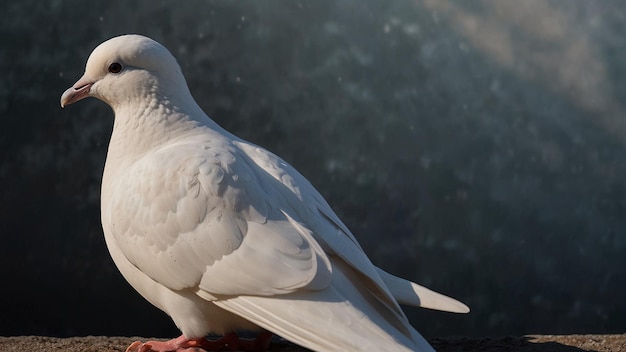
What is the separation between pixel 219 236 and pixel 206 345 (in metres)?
0.80

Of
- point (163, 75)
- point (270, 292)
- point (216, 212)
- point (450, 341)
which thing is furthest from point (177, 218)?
point (450, 341)

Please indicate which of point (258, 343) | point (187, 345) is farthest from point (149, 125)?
point (258, 343)

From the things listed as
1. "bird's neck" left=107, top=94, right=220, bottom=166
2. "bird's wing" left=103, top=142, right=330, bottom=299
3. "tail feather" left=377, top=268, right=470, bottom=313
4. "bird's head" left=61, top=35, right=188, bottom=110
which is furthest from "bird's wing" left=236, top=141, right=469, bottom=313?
"bird's head" left=61, top=35, right=188, bottom=110

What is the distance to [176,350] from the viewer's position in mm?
4688

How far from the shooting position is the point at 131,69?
4.90 meters

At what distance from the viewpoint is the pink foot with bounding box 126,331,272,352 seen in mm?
4699

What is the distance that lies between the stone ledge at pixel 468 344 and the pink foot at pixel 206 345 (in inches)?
10.6

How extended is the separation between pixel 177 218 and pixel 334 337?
1.00 metres

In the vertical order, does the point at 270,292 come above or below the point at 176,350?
above

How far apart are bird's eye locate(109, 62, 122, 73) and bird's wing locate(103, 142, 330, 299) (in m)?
0.61

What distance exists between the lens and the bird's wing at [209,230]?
13.7 feet

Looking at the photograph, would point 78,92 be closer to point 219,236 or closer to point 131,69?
point 131,69

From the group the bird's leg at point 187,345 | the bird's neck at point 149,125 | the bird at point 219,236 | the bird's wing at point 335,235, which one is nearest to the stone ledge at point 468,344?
the bird's leg at point 187,345

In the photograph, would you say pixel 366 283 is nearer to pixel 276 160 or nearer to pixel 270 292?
pixel 270 292
